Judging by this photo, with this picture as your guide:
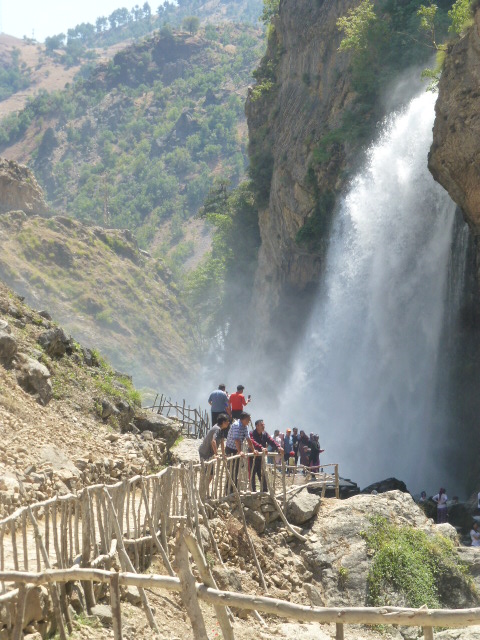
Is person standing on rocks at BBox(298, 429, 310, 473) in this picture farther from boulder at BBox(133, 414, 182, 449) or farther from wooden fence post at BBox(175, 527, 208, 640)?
wooden fence post at BBox(175, 527, 208, 640)

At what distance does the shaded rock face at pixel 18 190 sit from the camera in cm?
6366

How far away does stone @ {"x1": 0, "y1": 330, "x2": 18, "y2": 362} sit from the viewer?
1584 cm

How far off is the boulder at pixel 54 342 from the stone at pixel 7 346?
76.7 inches

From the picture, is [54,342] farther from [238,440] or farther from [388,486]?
[388,486]

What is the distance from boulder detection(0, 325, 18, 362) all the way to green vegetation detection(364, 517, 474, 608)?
6608 millimetres

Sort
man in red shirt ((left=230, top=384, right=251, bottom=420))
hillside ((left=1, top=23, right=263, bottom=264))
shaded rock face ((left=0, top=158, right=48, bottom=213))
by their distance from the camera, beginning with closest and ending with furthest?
1. man in red shirt ((left=230, top=384, right=251, bottom=420))
2. shaded rock face ((left=0, top=158, right=48, bottom=213))
3. hillside ((left=1, top=23, right=263, bottom=264))

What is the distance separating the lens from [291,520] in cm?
1361

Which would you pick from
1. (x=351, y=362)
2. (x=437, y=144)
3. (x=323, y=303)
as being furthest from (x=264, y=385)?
(x=437, y=144)

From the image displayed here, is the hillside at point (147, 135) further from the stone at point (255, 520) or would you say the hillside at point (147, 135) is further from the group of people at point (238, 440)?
the stone at point (255, 520)

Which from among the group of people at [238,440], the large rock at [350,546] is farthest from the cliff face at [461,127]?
the large rock at [350,546]

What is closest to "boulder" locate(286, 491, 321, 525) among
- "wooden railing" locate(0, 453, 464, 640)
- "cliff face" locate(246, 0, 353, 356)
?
"wooden railing" locate(0, 453, 464, 640)

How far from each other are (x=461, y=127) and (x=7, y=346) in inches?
441

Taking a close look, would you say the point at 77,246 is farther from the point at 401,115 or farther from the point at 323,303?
the point at 401,115

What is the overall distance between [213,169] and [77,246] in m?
54.2
